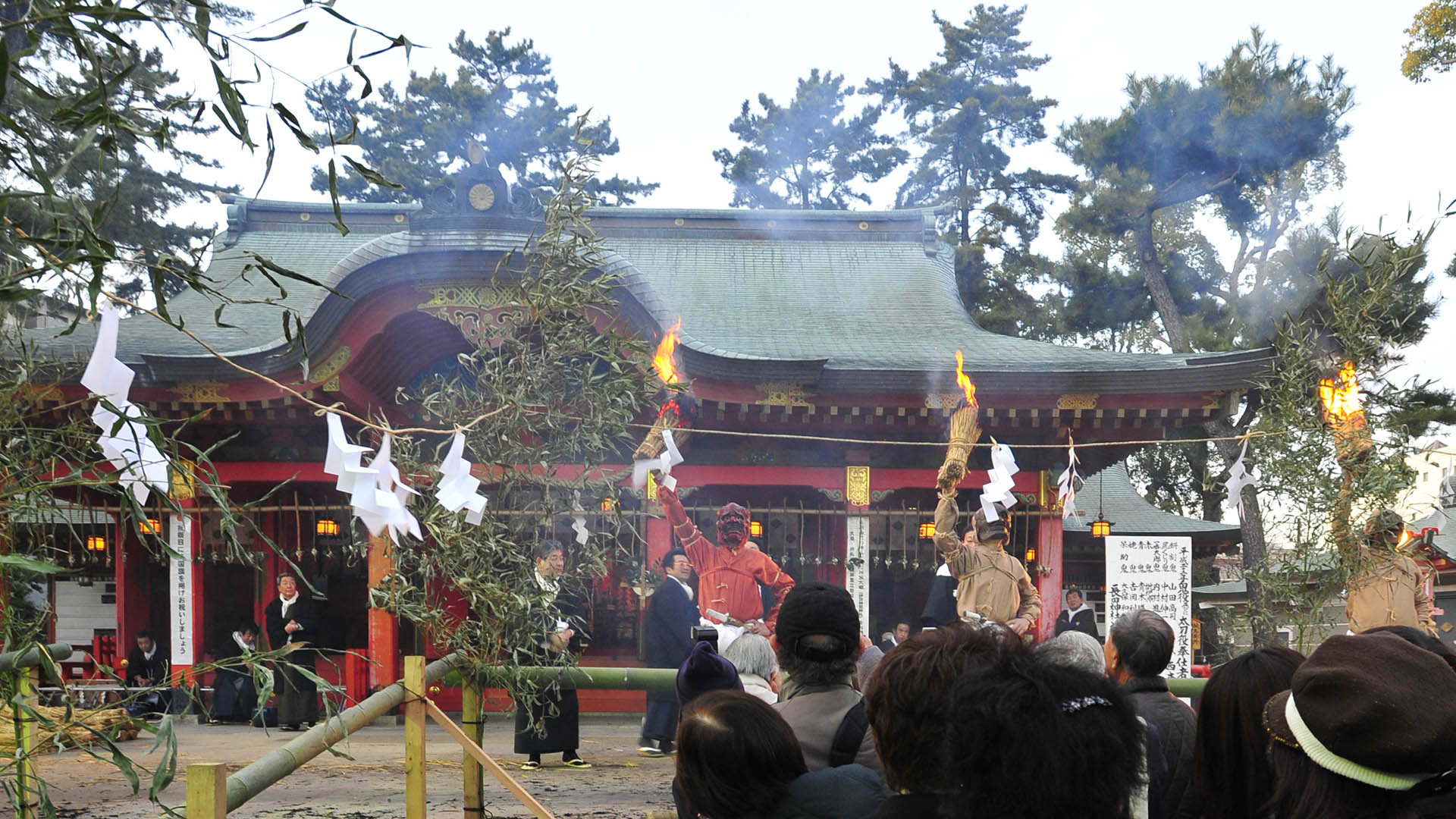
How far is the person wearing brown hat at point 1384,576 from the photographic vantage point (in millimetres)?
6801

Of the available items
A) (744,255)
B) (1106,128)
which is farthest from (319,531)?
(1106,128)

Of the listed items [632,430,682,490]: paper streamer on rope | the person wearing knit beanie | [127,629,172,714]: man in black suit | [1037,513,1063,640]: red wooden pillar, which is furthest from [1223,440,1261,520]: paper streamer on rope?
[127,629,172,714]: man in black suit

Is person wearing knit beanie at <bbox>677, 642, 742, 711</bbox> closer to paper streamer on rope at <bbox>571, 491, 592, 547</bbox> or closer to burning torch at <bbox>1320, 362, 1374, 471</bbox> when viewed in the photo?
paper streamer on rope at <bbox>571, 491, 592, 547</bbox>

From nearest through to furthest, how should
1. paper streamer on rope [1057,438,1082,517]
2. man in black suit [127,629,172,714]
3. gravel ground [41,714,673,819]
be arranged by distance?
gravel ground [41,714,673,819] < paper streamer on rope [1057,438,1082,517] < man in black suit [127,629,172,714]

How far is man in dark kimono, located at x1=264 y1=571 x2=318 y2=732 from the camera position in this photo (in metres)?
10.6

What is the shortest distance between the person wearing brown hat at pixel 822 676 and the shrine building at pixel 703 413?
18.8 feet

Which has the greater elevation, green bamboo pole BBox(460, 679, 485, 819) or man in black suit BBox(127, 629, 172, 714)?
green bamboo pole BBox(460, 679, 485, 819)

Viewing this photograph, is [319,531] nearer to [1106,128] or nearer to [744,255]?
[744,255]

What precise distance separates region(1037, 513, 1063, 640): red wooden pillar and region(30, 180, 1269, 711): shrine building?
3 cm

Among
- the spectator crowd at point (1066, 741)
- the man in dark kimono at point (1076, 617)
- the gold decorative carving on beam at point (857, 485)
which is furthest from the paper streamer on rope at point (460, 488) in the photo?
the man in dark kimono at point (1076, 617)

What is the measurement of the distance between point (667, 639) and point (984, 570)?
8.36 feet

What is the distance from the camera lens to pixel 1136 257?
85.2 feet

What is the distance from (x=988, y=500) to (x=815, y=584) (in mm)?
5694

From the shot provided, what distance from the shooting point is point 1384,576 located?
6820 mm
